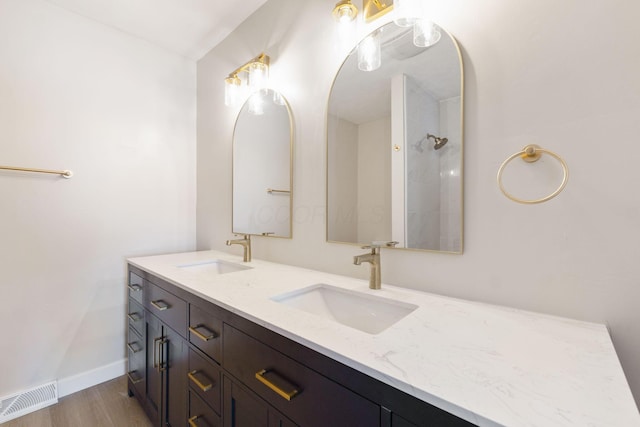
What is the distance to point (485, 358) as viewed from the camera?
583 millimetres

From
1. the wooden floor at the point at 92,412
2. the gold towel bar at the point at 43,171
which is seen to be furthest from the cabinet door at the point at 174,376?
the gold towel bar at the point at 43,171

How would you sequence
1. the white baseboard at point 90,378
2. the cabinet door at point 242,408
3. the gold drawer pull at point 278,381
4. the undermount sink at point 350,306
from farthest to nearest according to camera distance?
the white baseboard at point 90,378 < the undermount sink at point 350,306 < the cabinet door at point 242,408 < the gold drawer pull at point 278,381

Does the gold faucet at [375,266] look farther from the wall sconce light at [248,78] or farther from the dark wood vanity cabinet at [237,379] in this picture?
the wall sconce light at [248,78]

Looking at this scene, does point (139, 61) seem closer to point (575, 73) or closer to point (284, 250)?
point (284, 250)

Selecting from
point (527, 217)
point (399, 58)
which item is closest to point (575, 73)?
point (527, 217)

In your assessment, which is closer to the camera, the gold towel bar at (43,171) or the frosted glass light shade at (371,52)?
the frosted glass light shade at (371,52)

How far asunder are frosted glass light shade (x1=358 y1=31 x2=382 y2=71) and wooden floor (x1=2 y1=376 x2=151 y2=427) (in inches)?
86.2

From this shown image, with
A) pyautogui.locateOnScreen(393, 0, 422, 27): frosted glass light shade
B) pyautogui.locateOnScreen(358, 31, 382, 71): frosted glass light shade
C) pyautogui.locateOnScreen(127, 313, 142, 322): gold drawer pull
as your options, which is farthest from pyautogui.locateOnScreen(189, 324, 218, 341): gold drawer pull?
pyautogui.locateOnScreen(393, 0, 422, 27): frosted glass light shade

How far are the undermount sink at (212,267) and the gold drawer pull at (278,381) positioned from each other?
880 millimetres

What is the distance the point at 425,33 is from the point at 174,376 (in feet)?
5.78

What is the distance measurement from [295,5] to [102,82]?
1441 millimetres

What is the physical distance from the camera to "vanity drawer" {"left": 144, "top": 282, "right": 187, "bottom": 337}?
1.19 m

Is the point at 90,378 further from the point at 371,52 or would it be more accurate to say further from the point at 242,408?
the point at 371,52

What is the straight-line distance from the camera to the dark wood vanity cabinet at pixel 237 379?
56 cm
